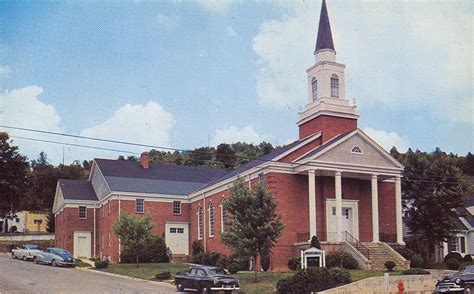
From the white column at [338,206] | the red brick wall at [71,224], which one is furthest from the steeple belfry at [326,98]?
the red brick wall at [71,224]

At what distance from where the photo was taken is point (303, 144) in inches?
1756

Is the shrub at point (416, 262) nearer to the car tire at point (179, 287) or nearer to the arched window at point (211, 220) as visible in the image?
the car tire at point (179, 287)

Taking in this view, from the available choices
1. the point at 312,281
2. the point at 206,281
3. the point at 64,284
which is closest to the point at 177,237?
the point at 64,284

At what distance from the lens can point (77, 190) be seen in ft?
213

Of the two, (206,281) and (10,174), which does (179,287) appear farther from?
(10,174)

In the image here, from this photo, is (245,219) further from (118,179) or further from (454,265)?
(118,179)

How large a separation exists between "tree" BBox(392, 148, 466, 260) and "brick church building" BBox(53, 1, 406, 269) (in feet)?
8.80

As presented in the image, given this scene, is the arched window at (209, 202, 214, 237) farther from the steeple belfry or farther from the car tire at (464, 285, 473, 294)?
the car tire at (464, 285, 473, 294)

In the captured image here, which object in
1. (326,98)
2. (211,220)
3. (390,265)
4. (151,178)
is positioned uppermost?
(326,98)

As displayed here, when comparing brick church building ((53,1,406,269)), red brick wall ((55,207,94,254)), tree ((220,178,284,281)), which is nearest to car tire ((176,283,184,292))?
tree ((220,178,284,281))

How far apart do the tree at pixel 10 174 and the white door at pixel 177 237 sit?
31.9 metres

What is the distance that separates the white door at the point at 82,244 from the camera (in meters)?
61.6

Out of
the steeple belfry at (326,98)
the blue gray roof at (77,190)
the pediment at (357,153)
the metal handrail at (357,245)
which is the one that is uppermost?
the steeple belfry at (326,98)

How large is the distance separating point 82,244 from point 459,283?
146 ft
